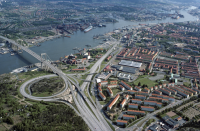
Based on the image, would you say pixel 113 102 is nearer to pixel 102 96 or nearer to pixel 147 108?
pixel 102 96

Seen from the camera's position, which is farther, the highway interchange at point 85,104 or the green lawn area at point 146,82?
the green lawn area at point 146,82

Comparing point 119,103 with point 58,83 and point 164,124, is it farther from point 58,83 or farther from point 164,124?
point 58,83

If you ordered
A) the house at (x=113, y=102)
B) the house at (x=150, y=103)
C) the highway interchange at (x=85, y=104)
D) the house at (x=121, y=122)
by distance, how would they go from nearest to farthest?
the house at (x=121, y=122) → the highway interchange at (x=85, y=104) → the house at (x=113, y=102) → the house at (x=150, y=103)

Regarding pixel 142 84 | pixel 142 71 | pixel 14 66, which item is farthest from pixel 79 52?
pixel 142 84

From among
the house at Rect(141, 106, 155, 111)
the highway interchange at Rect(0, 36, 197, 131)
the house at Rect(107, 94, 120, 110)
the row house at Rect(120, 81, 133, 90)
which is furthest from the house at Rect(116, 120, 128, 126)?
the row house at Rect(120, 81, 133, 90)

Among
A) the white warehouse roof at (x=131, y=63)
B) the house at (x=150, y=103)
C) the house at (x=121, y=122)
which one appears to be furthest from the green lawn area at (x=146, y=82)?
the house at (x=121, y=122)

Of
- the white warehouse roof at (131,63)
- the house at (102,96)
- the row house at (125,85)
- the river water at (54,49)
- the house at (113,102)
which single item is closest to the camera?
the house at (113,102)

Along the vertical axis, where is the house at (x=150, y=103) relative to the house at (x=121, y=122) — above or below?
above

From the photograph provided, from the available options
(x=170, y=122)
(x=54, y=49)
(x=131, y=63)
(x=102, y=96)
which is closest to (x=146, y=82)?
(x=131, y=63)

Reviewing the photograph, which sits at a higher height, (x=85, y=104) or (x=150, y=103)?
(x=150, y=103)

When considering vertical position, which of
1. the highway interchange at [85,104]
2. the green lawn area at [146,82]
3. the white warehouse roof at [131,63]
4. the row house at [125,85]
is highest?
the white warehouse roof at [131,63]

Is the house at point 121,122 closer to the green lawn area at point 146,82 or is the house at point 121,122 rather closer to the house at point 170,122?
the house at point 170,122

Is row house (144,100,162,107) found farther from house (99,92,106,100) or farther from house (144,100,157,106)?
house (99,92,106,100)
